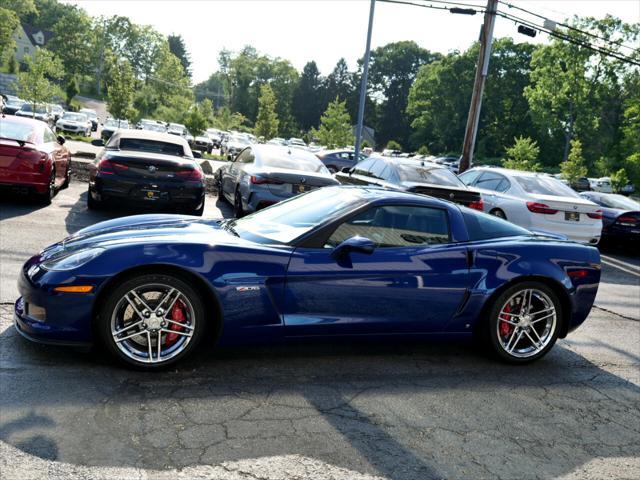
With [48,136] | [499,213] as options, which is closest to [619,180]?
[499,213]

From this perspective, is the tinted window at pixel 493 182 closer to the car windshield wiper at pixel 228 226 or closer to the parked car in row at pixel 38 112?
the car windshield wiper at pixel 228 226

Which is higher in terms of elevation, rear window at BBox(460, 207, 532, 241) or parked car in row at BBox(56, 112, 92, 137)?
parked car in row at BBox(56, 112, 92, 137)

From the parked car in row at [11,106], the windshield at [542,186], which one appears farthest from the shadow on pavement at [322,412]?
the parked car in row at [11,106]

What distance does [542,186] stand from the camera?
12789mm

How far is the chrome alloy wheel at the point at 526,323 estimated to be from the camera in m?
→ 5.11

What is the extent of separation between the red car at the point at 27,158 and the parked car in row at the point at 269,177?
3.12 metres

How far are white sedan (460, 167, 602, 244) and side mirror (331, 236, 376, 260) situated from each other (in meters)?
7.92

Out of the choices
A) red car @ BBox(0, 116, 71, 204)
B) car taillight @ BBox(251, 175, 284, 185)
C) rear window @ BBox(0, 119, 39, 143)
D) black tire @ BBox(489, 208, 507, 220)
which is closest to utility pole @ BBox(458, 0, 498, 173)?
black tire @ BBox(489, 208, 507, 220)

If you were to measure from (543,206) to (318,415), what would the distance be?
30.5 ft

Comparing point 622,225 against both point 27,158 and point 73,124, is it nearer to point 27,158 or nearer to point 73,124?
point 27,158

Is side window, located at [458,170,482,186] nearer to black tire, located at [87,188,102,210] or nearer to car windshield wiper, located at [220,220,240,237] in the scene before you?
black tire, located at [87,188,102,210]

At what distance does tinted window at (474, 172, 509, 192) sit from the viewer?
42.7 feet

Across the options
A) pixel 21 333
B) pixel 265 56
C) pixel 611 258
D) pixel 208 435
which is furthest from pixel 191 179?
pixel 265 56

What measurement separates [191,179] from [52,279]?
611cm
